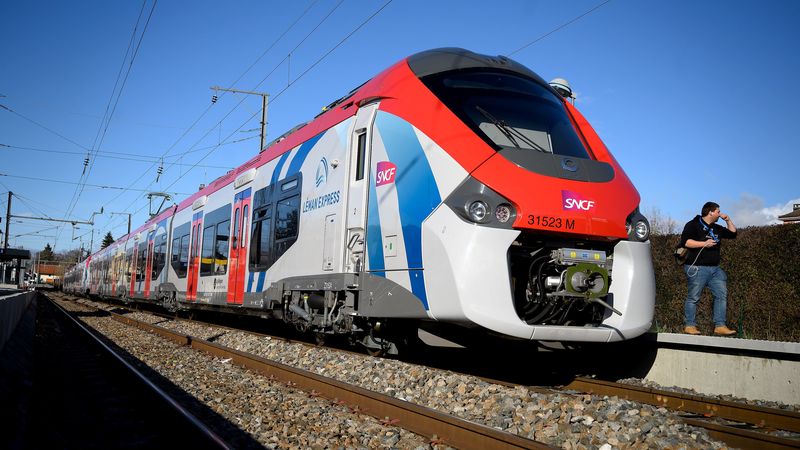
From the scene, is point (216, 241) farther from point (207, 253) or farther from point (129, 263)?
point (129, 263)

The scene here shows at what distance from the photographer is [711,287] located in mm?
7570

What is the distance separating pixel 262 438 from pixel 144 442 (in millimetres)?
889

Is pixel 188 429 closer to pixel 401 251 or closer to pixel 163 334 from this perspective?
pixel 401 251

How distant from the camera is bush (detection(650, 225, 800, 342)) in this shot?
350 inches

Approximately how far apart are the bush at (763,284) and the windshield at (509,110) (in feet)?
13.7

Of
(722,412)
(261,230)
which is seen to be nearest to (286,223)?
(261,230)

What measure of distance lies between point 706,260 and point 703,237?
278 mm

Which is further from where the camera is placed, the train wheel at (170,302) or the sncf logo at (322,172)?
the train wheel at (170,302)

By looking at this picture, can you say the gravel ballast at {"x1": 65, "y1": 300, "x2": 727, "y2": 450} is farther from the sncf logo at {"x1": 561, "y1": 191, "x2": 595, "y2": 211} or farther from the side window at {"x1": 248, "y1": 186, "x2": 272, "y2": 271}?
the side window at {"x1": 248, "y1": 186, "x2": 272, "y2": 271}

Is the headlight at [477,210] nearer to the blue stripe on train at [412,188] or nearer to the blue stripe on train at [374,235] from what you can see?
the blue stripe on train at [412,188]

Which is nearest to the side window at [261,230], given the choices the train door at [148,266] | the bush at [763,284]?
the bush at [763,284]

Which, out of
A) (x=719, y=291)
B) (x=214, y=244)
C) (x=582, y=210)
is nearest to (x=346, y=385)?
(x=582, y=210)

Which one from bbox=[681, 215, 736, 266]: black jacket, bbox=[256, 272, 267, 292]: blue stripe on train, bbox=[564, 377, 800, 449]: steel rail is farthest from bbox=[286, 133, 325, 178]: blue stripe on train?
bbox=[681, 215, 736, 266]: black jacket

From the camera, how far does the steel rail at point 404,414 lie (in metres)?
4.09
